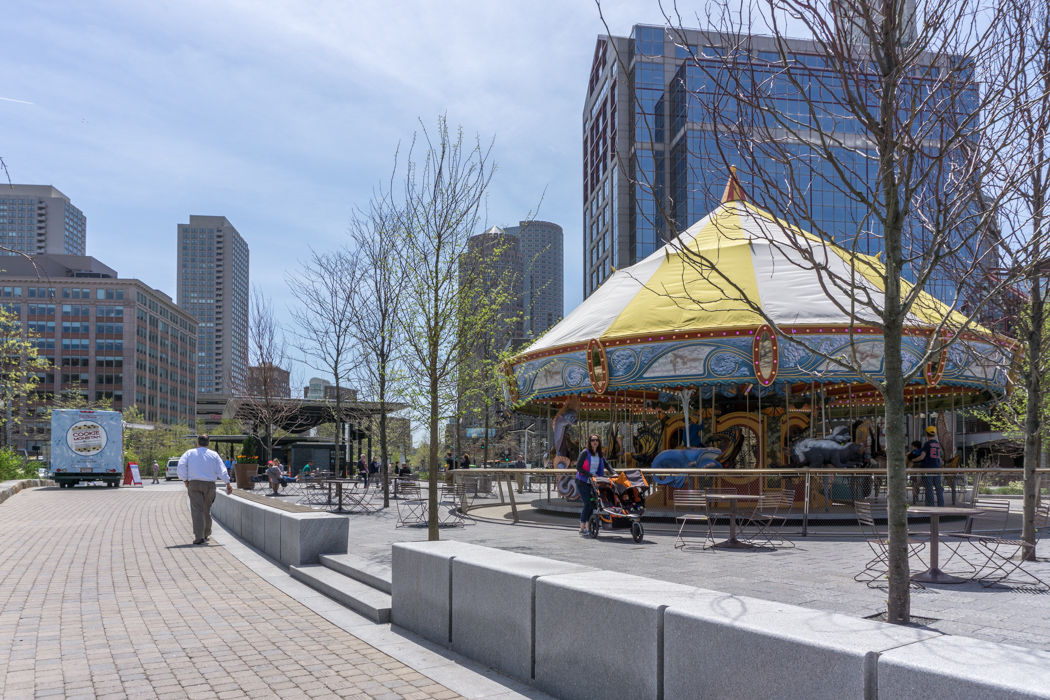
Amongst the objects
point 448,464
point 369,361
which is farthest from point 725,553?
point 448,464

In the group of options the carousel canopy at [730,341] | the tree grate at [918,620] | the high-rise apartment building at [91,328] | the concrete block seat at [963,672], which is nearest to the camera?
the concrete block seat at [963,672]

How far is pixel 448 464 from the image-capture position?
3916 centimetres

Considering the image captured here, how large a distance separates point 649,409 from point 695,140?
46.2 meters

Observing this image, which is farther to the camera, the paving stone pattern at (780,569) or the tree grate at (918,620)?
the paving stone pattern at (780,569)

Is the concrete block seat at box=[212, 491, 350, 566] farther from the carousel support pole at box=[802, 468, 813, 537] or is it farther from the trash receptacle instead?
the trash receptacle

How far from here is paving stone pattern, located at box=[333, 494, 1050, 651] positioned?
6.87 metres

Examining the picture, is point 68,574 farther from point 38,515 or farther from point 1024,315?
point 1024,315

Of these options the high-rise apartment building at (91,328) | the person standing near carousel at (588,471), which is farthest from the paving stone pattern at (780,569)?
the high-rise apartment building at (91,328)

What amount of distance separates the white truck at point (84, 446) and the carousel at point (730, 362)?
2124 centimetres

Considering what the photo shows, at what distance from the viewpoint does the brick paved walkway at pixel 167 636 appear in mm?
5551

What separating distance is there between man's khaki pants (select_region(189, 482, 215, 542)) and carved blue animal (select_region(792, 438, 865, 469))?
11404 millimetres

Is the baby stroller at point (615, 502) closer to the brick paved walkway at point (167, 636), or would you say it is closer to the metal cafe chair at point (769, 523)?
the metal cafe chair at point (769, 523)

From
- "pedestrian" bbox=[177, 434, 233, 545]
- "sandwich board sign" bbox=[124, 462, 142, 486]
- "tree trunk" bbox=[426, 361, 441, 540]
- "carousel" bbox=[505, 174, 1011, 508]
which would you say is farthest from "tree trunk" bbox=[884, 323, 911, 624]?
"sandwich board sign" bbox=[124, 462, 142, 486]

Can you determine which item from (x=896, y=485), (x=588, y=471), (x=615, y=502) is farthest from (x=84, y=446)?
(x=896, y=485)
